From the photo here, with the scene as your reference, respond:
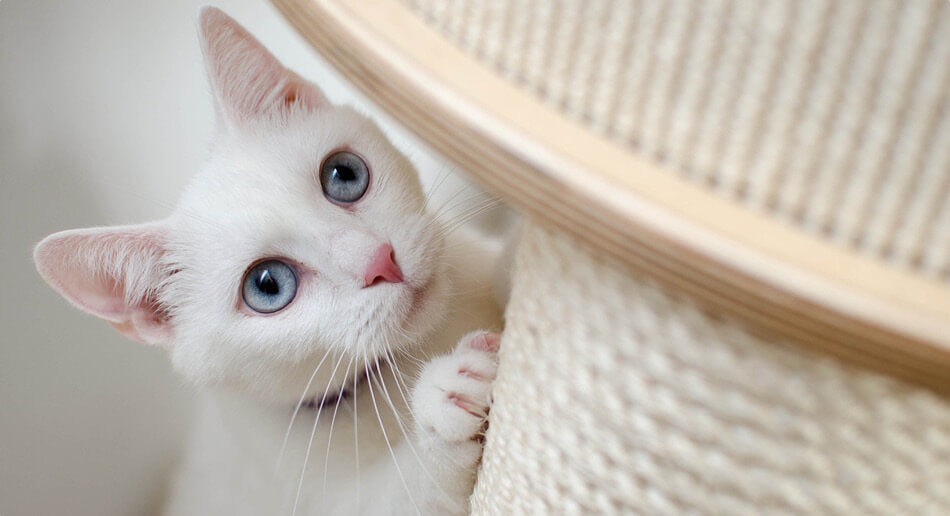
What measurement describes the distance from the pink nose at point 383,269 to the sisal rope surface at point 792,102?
43 centimetres

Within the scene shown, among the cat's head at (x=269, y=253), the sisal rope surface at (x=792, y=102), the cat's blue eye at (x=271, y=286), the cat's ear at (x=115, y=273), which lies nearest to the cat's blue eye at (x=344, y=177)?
the cat's head at (x=269, y=253)

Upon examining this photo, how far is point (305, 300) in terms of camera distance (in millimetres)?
763

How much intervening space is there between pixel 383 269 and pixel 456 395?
156 millimetres

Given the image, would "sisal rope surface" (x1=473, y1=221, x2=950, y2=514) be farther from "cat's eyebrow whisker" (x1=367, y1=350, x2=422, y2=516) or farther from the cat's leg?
"cat's eyebrow whisker" (x1=367, y1=350, x2=422, y2=516)

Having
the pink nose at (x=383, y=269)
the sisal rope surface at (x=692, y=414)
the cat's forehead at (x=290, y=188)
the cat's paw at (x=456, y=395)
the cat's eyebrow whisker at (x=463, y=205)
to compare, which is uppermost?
the cat's eyebrow whisker at (x=463, y=205)

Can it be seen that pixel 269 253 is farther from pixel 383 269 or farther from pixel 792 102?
pixel 792 102

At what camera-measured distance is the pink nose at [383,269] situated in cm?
74

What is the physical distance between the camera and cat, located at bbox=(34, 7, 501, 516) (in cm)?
75

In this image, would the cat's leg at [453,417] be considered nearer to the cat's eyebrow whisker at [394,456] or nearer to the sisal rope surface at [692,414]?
the cat's eyebrow whisker at [394,456]

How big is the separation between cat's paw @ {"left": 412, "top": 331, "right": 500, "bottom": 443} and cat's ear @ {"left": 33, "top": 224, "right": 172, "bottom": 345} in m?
0.36

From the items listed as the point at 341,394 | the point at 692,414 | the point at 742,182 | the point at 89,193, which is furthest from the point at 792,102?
the point at 89,193

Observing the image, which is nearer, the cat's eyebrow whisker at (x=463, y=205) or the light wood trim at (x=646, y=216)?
the light wood trim at (x=646, y=216)

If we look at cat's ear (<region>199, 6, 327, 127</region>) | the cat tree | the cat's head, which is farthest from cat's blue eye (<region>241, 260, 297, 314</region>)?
the cat tree

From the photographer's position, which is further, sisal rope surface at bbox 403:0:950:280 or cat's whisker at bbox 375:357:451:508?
cat's whisker at bbox 375:357:451:508
